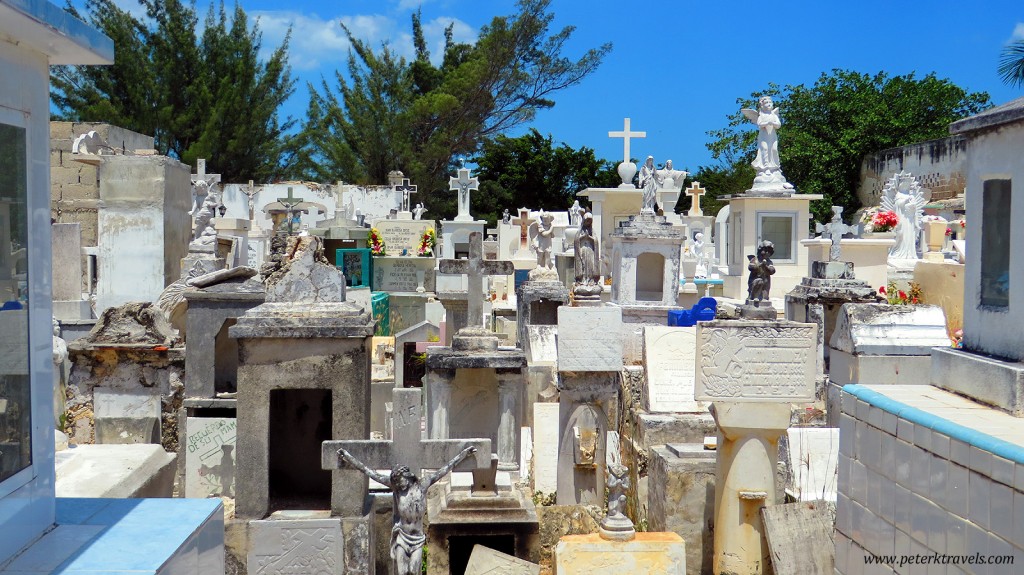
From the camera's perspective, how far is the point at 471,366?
7148 millimetres

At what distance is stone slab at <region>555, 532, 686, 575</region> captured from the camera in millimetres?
4699

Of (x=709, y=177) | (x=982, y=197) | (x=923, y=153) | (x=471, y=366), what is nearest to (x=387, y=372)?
(x=471, y=366)

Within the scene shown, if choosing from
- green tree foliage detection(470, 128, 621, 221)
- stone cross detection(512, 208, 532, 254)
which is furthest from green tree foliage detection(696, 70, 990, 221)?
stone cross detection(512, 208, 532, 254)

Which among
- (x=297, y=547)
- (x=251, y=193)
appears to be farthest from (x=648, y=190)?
(x=251, y=193)

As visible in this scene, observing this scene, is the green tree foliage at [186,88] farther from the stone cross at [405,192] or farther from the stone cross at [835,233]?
the stone cross at [835,233]

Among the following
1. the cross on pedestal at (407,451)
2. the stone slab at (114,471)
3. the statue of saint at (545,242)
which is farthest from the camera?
the statue of saint at (545,242)

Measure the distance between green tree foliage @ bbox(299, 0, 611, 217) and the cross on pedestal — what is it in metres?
32.8

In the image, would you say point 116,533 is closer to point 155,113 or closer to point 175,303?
point 175,303

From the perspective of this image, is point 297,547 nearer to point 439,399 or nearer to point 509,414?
point 439,399

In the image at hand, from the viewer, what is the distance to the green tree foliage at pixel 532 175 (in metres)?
Result: 40.7

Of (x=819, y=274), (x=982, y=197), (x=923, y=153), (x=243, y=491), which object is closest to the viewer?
(x=982, y=197)

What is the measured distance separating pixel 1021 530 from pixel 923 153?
31.8 metres

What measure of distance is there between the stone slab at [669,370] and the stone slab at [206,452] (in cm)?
347

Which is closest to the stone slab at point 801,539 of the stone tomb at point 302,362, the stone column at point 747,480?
the stone column at point 747,480
